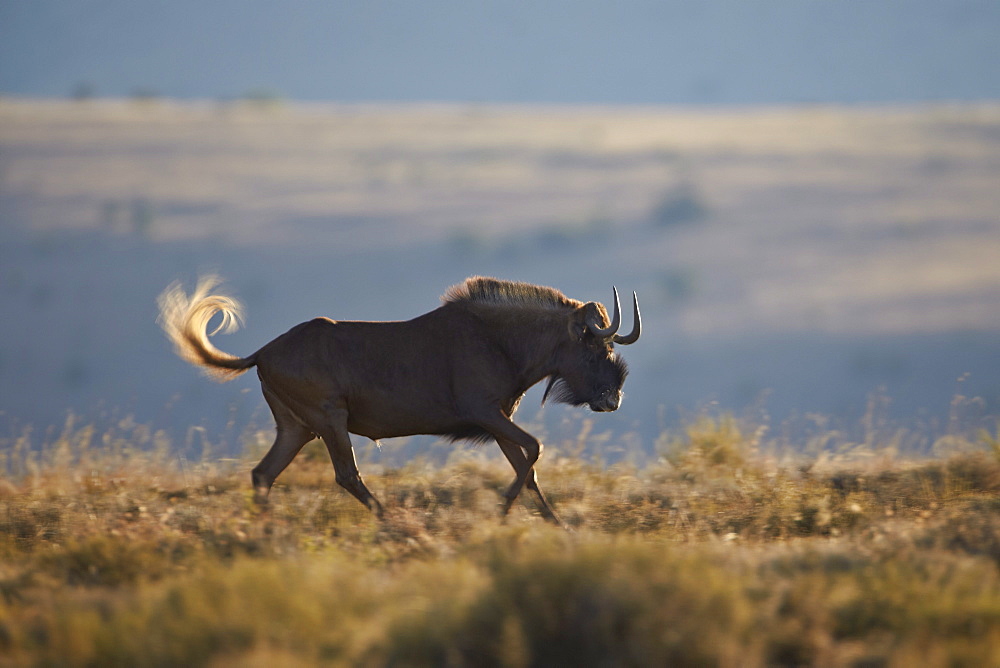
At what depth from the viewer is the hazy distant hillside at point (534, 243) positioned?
121 feet

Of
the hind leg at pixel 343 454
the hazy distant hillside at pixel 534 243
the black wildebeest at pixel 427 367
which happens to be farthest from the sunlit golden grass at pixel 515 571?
the hazy distant hillside at pixel 534 243

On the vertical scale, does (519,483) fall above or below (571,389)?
below

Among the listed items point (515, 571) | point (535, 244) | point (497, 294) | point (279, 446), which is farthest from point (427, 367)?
point (535, 244)

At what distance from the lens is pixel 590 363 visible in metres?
8.31

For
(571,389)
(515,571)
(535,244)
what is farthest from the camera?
(535,244)

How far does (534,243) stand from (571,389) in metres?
40.0

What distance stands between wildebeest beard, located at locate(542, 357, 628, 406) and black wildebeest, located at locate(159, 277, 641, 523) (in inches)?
0.4

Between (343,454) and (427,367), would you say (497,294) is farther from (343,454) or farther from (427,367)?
(343,454)

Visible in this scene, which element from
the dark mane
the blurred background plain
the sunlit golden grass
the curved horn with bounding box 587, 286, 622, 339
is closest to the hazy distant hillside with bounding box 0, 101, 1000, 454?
the blurred background plain

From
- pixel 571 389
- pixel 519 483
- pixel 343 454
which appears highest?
Result: pixel 571 389

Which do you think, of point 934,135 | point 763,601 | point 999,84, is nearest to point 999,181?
point 934,135

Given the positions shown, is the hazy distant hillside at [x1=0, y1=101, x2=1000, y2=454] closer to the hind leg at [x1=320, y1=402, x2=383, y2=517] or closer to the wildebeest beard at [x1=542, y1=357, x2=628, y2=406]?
the wildebeest beard at [x1=542, y1=357, x2=628, y2=406]

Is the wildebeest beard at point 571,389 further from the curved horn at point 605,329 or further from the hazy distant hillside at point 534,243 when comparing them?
the hazy distant hillside at point 534,243

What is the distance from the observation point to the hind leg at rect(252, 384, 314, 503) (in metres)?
8.11
